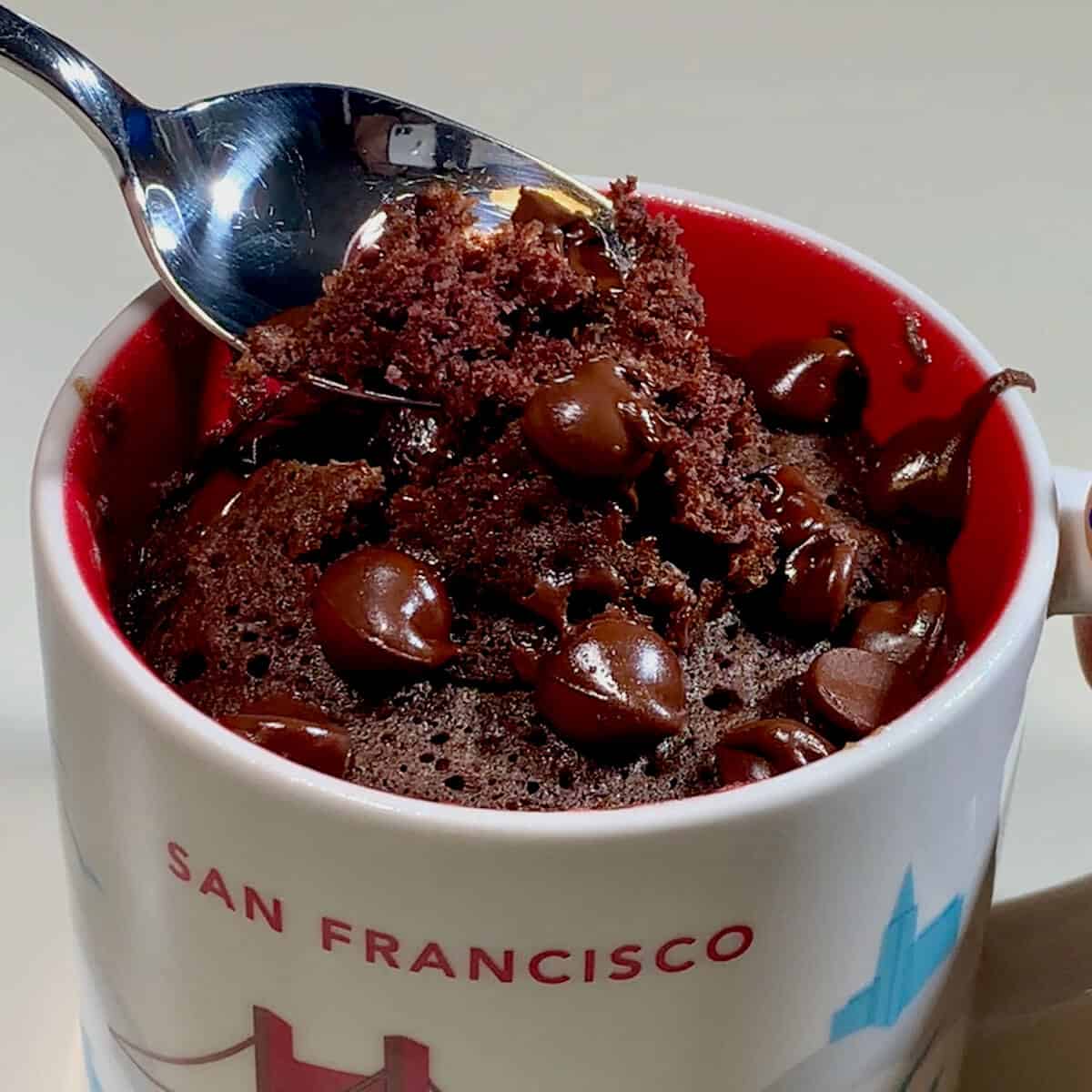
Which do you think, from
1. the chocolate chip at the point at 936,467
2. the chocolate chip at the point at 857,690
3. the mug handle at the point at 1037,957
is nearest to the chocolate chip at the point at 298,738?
the chocolate chip at the point at 857,690

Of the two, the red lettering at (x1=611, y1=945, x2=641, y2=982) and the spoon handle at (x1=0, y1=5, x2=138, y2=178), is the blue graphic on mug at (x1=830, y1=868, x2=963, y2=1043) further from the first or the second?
the spoon handle at (x1=0, y1=5, x2=138, y2=178)

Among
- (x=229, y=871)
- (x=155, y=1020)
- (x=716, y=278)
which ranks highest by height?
(x=716, y=278)

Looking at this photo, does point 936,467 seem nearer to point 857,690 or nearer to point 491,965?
point 857,690

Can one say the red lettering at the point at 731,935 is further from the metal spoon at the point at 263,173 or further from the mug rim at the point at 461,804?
the metal spoon at the point at 263,173

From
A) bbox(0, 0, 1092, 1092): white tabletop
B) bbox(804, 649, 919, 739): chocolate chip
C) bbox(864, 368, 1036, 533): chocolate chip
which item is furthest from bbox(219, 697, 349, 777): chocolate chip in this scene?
bbox(0, 0, 1092, 1092): white tabletop

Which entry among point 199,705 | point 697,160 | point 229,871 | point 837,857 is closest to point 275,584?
point 199,705

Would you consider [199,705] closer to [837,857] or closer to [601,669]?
[601,669]

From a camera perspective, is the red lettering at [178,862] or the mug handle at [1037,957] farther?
the mug handle at [1037,957]
